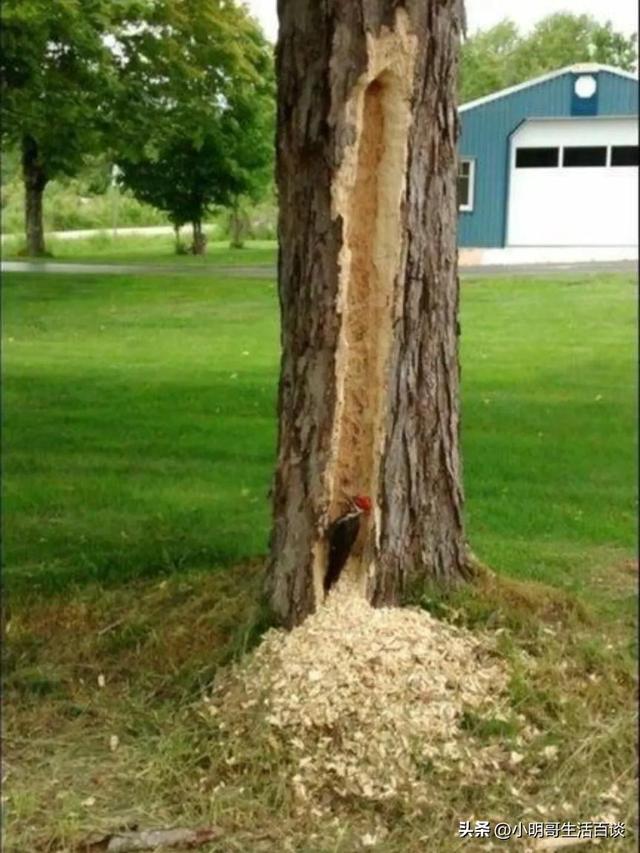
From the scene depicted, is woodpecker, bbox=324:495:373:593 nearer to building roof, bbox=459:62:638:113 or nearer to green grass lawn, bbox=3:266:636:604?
green grass lawn, bbox=3:266:636:604

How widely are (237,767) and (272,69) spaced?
1172 mm

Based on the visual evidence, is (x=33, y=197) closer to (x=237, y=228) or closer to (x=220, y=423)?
(x=237, y=228)

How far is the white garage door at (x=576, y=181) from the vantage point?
180cm

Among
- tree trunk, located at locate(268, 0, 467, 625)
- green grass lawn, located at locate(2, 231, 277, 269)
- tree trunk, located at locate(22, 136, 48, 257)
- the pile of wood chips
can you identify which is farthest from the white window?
tree trunk, located at locate(22, 136, 48, 257)

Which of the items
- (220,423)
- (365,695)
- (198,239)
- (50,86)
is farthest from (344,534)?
(50,86)

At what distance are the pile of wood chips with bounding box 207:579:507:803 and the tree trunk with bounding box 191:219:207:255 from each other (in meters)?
0.60

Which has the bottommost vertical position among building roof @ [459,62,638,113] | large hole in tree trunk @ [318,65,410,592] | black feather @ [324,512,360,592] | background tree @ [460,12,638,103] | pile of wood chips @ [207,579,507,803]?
pile of wood chips @ [207,579,507,803]

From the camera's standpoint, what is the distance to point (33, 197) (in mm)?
2523

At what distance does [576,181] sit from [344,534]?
744 mm

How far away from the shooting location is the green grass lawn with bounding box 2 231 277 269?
7.80ft

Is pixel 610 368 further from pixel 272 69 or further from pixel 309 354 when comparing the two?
pixel 272 69

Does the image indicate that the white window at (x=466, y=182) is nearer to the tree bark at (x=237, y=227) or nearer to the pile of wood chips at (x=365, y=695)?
the tree bark at (x=237, y=227)

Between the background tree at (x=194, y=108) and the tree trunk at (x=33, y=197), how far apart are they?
15 cm

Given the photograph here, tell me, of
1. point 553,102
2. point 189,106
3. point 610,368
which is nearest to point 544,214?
point 553,102
